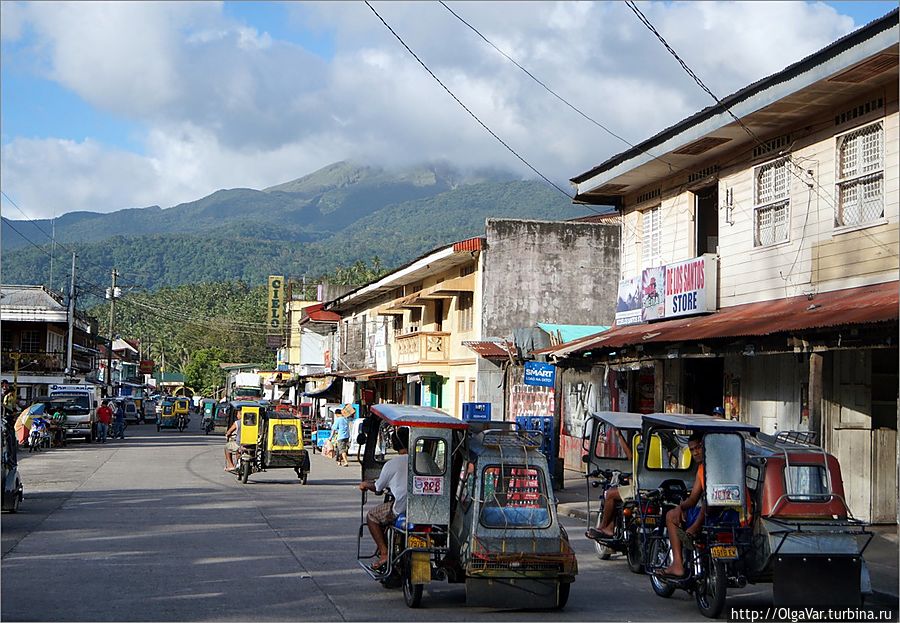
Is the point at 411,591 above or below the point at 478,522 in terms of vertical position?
below

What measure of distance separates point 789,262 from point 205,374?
115988 mm

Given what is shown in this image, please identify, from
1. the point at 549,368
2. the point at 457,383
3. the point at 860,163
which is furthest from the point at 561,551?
the point at 457,383

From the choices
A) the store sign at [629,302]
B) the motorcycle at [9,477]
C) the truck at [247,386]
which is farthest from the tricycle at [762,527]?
the truck at [247,386]

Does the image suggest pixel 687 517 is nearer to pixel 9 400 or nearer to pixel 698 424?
pixel 698 424

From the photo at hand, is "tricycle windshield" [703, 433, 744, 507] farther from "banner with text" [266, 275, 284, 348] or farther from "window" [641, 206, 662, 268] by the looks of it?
"banner with text" [266, 275, 284, 348]

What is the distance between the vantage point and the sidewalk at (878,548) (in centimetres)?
1218

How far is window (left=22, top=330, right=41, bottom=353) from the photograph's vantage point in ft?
224

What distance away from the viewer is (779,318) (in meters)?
16.5

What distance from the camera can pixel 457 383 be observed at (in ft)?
125

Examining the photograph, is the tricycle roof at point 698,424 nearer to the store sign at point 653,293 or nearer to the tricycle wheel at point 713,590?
the tricycle wheel at point 713,590

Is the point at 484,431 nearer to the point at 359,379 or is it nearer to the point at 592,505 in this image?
the point at 592,505

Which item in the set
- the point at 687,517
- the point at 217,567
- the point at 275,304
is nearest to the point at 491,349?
the point at 217,567

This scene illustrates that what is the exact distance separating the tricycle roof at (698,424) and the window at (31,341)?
203 ft

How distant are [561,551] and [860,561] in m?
2.76
